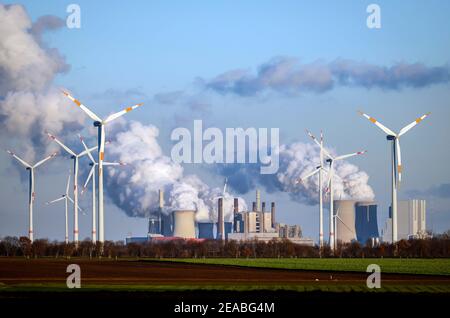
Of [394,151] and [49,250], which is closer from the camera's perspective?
[394,151]
